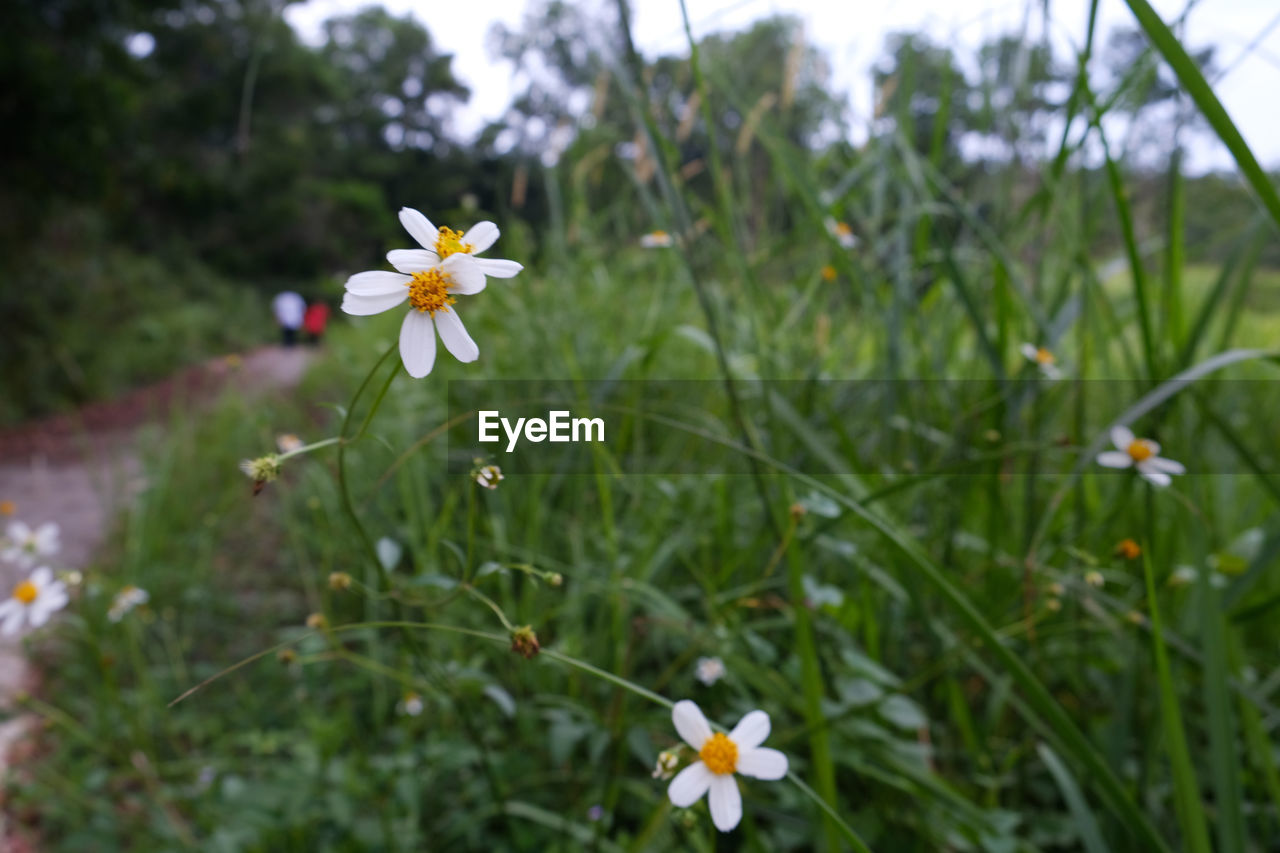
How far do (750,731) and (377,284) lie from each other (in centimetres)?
29

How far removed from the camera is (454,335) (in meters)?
0.31

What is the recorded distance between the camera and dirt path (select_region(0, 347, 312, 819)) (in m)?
1.33

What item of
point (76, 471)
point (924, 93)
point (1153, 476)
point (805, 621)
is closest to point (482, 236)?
point (805, 621)

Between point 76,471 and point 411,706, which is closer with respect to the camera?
point 411,706

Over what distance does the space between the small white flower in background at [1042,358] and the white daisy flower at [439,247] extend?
0.60 metres

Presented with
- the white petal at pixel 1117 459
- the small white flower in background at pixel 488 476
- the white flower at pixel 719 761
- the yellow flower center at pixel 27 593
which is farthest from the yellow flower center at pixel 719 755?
the yellow flower center at pixel 27 593

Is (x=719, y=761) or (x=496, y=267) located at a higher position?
(x=496, y=267)

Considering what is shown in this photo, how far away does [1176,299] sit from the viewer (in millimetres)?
759

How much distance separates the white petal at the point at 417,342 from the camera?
0.99 ft

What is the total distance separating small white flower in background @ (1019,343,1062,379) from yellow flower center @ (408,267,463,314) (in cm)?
A: 62

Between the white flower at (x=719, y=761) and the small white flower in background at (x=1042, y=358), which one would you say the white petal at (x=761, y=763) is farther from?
the small white flower in background at (x=1042, y=358)

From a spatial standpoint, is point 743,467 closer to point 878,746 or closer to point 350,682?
point 878,746

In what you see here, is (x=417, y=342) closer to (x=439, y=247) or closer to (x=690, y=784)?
(x=439, y=247)

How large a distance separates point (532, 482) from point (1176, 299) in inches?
30.6
